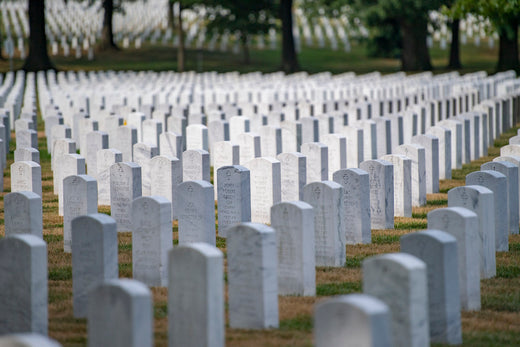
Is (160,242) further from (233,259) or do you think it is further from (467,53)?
(467,53)

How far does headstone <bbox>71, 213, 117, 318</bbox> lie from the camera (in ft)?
21.5

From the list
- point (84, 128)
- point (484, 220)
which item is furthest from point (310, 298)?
point (84, 128)

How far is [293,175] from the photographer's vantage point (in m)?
10.8

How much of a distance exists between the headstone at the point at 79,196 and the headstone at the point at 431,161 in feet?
17.3

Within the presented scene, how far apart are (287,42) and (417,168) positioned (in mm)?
30449

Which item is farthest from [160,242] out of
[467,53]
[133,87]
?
[467,53]

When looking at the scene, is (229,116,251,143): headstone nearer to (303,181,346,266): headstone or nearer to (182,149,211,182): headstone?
(182,149,211,182): headstone

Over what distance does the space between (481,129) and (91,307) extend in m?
12.1

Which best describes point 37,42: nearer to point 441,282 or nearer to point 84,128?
point 84,128

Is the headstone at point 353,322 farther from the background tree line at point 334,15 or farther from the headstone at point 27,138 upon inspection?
the background tree line at point 334,15

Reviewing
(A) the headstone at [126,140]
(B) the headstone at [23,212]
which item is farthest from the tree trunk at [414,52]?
(B) the headstone at [23,212]

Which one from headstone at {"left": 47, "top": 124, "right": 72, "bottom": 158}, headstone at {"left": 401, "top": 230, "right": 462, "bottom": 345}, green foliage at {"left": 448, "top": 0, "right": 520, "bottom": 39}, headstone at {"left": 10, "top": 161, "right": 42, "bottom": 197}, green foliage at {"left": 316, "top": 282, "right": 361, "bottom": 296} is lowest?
green foliage at {"left": 316, "top": 282, "right": 361, "bottom": 296}

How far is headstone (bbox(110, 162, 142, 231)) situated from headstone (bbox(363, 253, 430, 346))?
4867mm

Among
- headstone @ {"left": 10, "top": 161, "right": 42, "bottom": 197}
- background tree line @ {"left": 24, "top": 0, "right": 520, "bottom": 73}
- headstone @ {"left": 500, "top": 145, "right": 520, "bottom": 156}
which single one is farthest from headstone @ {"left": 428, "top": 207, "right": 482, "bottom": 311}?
background tree line @ {"left": 24, "top": 0, "right": 520, "bottom": 73}
